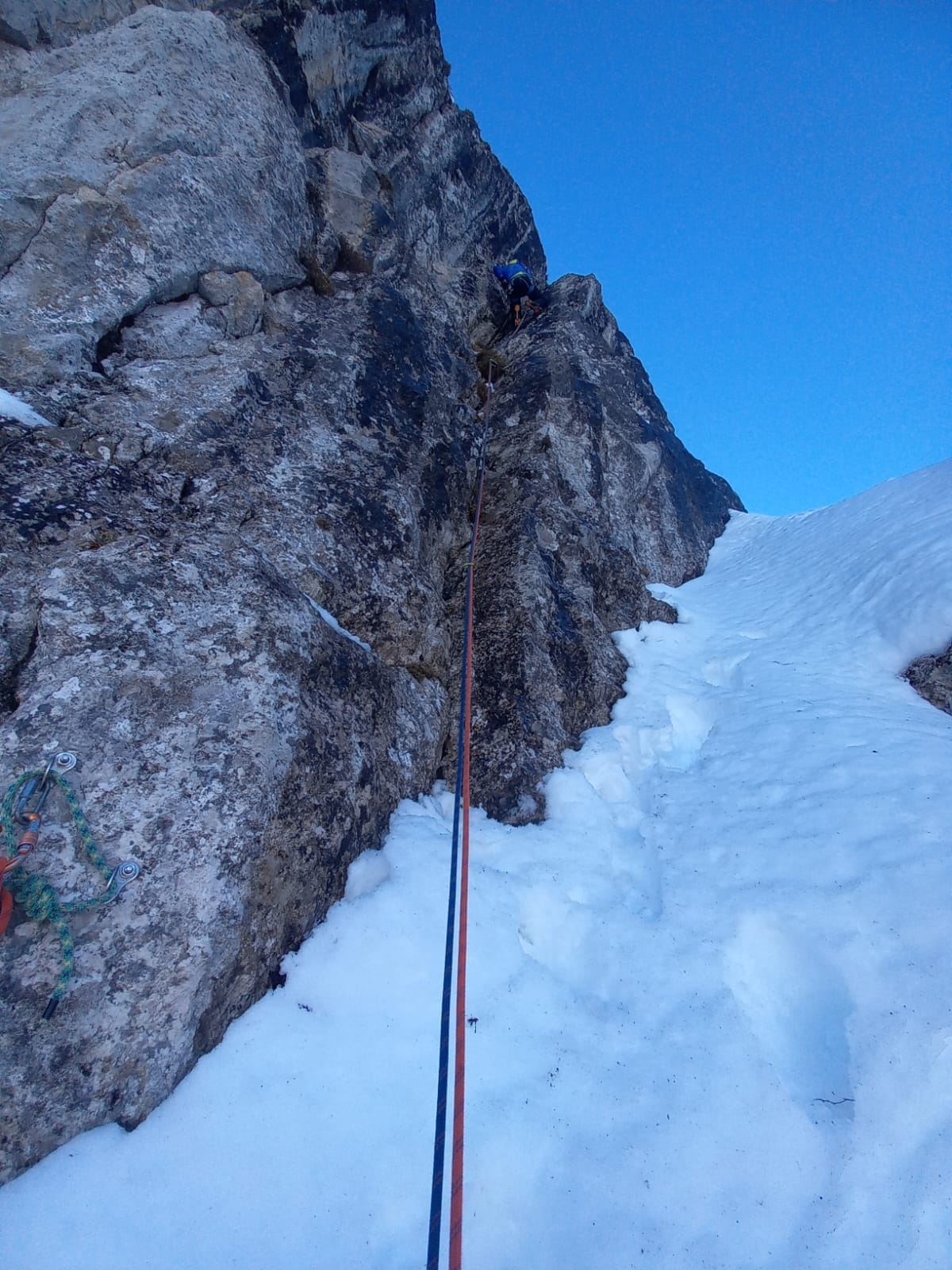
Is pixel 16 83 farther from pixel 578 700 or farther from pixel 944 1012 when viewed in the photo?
pixel 944 1012

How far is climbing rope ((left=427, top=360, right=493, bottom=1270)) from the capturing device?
8.61 feet

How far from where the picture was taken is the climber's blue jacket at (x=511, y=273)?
1309cm

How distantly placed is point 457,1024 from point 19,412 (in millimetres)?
5608

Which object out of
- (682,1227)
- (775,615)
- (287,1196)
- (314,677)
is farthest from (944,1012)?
(775,615)

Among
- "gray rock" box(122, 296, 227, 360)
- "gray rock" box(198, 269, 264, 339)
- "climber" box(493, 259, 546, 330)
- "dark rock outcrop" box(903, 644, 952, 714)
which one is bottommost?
"dark rock outcrop" box(903, 644, 952, 714)

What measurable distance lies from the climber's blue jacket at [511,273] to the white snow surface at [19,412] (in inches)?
447

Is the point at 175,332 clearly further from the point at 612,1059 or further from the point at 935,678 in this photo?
the point at 935,678

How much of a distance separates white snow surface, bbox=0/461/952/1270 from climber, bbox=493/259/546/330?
1145cm

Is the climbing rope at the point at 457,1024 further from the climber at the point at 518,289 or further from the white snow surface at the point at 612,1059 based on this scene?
the climber at the point at 518,289

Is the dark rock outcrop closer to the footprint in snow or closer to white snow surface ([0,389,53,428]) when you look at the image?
the footprint in snow

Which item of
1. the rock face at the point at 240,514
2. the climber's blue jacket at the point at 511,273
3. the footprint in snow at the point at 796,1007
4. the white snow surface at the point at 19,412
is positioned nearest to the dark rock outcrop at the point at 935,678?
the rock face at the point at 240,514

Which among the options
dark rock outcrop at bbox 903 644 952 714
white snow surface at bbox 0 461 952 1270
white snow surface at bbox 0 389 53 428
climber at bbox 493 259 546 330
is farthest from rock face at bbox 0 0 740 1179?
dark rock outcrop at bbox 903 644 952 714

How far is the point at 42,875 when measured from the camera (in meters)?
3.08

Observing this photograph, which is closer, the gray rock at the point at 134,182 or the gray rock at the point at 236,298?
the gray rock at the point at 134,182
